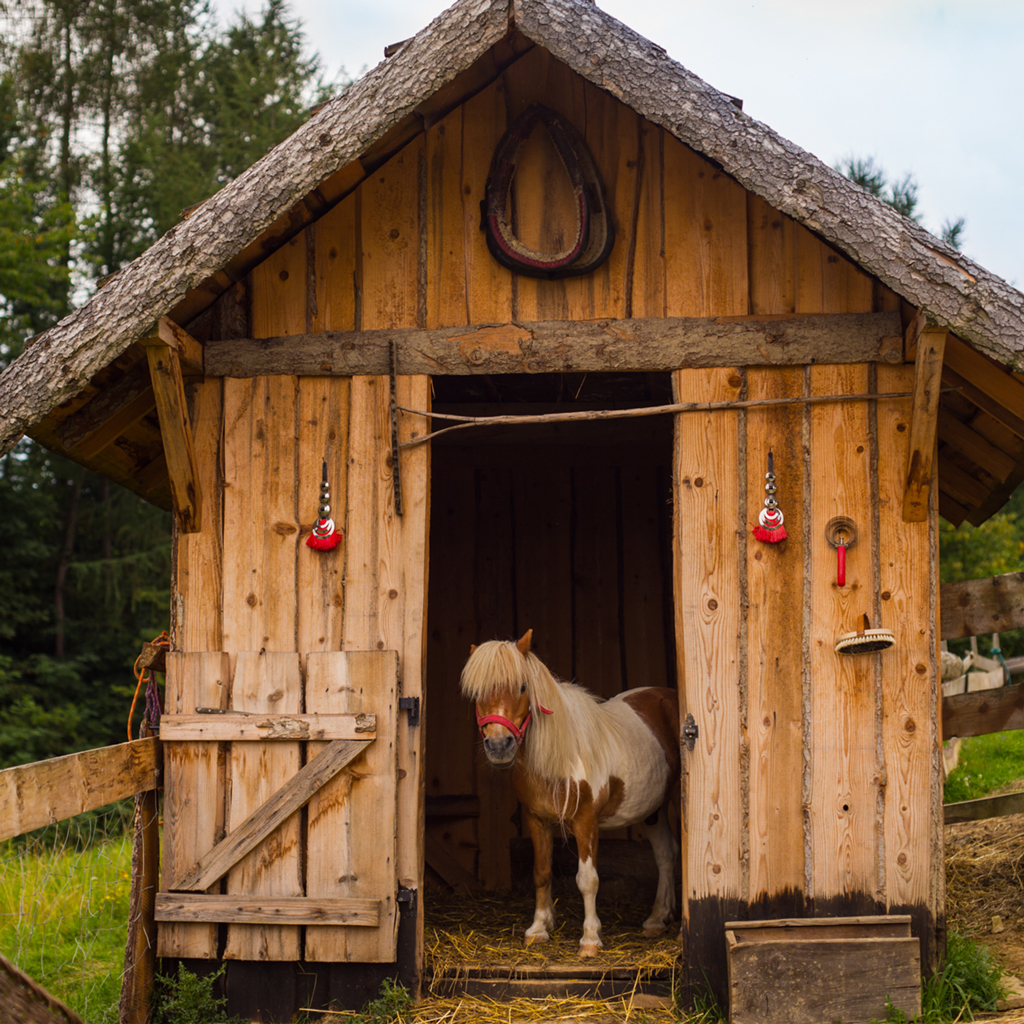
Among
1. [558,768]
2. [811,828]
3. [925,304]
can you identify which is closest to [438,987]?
[558,768]

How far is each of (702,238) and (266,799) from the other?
3.31 m

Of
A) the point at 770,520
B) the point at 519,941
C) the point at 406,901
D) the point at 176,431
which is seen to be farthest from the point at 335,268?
A: the point at 519,941

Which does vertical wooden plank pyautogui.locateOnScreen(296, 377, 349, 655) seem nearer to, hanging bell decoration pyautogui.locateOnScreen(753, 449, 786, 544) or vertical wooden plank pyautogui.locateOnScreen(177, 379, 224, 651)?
vertical wooden plank pyautogui.locateOnScreen(177, 379, 224, 651)

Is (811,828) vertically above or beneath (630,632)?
beneath

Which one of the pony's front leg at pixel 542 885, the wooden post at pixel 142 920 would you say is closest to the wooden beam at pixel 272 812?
the wooden post at pixel 142 920

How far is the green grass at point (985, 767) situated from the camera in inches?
311

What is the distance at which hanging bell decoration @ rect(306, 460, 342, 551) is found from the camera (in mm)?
4465

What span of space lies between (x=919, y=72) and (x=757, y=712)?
69.5 metres

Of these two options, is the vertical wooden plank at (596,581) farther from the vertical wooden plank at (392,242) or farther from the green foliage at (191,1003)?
the green foliage at (191,1003)

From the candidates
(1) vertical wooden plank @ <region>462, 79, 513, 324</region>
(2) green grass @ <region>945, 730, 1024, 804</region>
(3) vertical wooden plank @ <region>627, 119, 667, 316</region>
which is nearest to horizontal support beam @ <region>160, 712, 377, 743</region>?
(1) vertical wooden plank @ <region>462, 79, 513, 324</region>

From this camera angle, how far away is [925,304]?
374 centimetres

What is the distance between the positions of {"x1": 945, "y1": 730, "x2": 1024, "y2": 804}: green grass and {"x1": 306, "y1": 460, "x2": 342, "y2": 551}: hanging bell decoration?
18.4ft

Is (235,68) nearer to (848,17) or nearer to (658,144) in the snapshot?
(658,144)

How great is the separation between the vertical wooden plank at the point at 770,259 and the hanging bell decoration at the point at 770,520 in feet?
2.43
